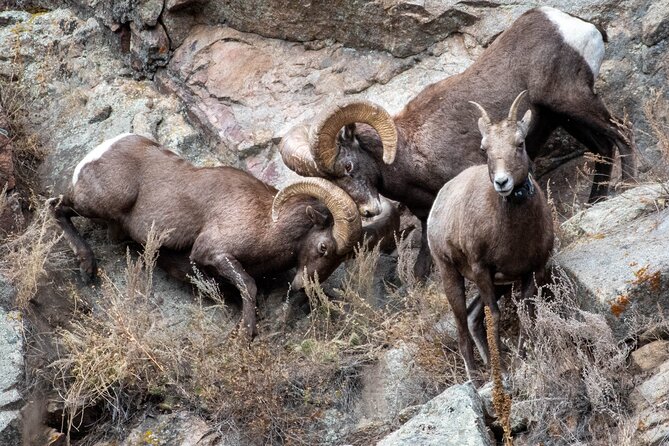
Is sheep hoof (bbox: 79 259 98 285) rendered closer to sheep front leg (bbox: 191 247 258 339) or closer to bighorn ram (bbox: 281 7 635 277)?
sheep front leg (bbox: 191 247 258 339)

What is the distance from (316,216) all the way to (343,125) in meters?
0.87

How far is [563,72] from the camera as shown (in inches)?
427

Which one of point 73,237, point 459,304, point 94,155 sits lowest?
point 73,237

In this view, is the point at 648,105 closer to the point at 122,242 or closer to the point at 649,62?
the point at 649,62

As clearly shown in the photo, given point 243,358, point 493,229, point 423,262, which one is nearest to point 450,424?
point 493,229

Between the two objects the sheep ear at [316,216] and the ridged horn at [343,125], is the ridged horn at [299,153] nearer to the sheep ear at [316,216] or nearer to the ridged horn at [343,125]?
the ridged horn at [343,125]

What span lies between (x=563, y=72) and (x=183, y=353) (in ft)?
13.5

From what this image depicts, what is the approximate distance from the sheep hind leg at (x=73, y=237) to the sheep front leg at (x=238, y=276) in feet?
3.31

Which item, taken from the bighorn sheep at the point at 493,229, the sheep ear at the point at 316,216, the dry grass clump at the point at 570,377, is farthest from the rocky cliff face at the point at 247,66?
the dry grass clump at the point at 570,377

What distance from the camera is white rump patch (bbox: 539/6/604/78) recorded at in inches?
→ 427

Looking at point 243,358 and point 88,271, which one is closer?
point 243,358

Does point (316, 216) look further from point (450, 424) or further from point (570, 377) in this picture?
point (450, 424)

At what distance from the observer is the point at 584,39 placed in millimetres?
10852

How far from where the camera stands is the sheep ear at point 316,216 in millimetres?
11086
